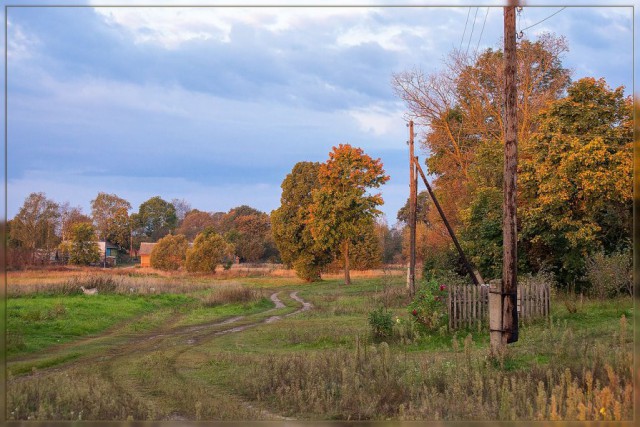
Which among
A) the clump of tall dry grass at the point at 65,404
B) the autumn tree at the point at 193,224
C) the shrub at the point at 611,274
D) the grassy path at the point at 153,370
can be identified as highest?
the autumn tree at the point at 193,224

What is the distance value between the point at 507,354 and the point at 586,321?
7.87 metres

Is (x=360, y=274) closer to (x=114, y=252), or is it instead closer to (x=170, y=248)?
(x=170, y=248)

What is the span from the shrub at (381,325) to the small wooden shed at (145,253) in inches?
766

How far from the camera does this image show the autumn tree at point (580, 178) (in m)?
23.9

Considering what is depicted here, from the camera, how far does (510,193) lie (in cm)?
1191

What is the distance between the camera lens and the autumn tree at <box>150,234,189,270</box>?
120ft

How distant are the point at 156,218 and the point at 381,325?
19.3 meters

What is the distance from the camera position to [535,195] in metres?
26.6

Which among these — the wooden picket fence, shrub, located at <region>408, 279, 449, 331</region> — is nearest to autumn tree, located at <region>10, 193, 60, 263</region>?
shrub, located at <region>408, 279, 449, 331</region>

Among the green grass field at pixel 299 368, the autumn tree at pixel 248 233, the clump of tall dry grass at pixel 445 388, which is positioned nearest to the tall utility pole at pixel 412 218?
the green grass field at pixel 299 368

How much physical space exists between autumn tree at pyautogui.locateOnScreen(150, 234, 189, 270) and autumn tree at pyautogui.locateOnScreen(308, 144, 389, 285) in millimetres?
10877

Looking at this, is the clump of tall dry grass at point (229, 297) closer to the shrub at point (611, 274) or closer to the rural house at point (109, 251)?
the rural house at point (109, 251)

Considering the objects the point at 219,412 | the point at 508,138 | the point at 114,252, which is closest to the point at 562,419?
the point at 219,412

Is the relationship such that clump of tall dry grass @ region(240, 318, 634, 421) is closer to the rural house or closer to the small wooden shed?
the rural house
